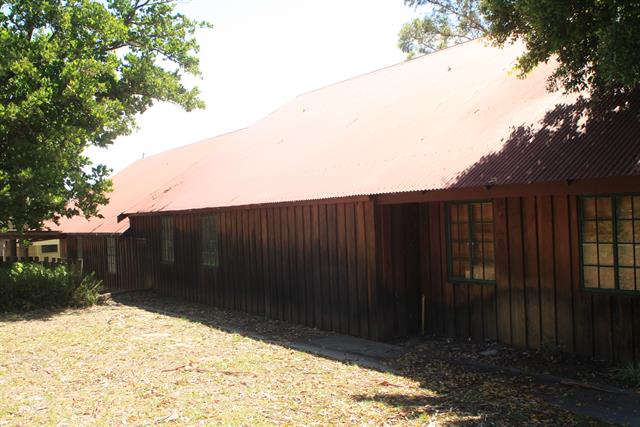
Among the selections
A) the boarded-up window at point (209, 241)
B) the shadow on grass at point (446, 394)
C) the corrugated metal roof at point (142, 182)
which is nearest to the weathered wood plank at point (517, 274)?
the shadow on grass at point (446, 394)

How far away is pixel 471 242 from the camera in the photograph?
9.66m

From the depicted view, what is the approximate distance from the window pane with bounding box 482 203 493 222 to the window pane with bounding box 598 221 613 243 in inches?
71.5

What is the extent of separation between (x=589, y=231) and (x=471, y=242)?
2.05 metres

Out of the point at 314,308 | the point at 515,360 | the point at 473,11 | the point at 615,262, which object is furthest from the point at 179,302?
the point at 473,11

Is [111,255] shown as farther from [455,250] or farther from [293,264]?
[455,250]

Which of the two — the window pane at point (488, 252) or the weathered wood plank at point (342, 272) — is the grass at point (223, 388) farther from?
the window pane at point (488, 252)

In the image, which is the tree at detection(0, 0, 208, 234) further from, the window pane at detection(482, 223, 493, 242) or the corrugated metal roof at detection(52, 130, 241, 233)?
the window pane at detection(482, 223, 493, 242)

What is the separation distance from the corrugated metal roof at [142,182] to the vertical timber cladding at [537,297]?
1194 cm

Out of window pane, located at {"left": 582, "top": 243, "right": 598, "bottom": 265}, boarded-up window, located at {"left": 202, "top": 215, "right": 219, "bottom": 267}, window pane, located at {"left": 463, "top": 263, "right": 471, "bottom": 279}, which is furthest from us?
boarded-up window, located at {"left": 202, "top": 215, "right": 219, "bottom": 267}

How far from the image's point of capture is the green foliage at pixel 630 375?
700 cm

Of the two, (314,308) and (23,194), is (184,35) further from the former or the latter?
(314,308)

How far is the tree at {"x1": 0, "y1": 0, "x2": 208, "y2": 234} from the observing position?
1358cm

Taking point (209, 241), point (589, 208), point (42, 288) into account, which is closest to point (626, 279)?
point (589, 208)

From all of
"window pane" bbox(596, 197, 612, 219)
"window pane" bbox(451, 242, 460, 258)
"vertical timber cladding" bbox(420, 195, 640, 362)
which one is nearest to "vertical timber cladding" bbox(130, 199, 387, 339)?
"vertical timber cladding" bbox(420, 195, 640, 362)
